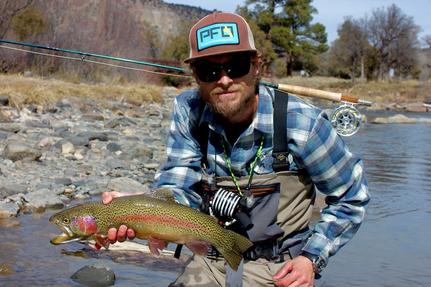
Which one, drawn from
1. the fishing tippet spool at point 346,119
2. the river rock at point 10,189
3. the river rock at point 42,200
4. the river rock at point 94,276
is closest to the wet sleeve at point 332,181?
the river rock at point 94,276

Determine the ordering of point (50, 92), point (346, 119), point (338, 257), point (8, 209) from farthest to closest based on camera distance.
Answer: point (50, 92), point (346, 119), point (8, 209), point (338, 257)

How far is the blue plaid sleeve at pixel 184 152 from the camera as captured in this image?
11.0 feet

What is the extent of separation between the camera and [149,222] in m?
2.96

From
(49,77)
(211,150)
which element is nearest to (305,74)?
(49,77)

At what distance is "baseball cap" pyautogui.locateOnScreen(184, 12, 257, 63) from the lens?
9.95 feet

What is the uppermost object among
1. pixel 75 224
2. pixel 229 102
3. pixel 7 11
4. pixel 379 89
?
pixel 7 11

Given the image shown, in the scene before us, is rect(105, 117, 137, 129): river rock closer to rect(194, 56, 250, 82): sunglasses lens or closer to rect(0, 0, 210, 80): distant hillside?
rect(0, 0, 210, 80): distant hillside

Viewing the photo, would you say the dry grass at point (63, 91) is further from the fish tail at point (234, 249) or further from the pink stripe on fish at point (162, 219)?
the fish tail at point (234, 249)

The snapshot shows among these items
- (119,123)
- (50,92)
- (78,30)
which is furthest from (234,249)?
(78,30)

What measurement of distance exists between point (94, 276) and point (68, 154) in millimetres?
6062

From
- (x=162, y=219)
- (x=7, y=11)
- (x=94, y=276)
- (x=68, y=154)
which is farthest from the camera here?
(x=7, y=11)

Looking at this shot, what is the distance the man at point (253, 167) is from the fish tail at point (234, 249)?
0.61ft

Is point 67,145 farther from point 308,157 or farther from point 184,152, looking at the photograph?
point 308,157

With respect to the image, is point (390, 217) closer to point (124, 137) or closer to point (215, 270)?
point (215, 270)
